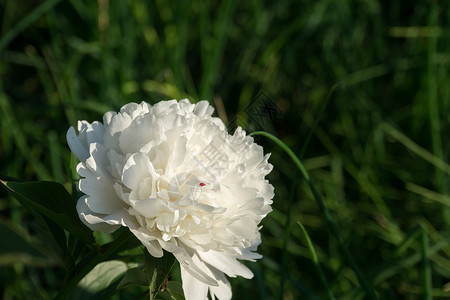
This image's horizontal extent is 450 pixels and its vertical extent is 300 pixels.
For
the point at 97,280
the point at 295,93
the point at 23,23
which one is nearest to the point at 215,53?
the point at 295,93

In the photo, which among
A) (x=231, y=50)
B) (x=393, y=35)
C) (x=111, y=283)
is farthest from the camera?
(x=231, y=50)

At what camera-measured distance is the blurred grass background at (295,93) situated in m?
1.15

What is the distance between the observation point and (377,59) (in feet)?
4.89

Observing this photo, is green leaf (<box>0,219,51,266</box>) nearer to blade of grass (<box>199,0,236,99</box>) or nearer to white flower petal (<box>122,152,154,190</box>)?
white flower petal (<box>122,152,154,190</box>)

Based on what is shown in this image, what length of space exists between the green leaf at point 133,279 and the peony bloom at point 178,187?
0.06 metres

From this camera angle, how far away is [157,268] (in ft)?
1.66

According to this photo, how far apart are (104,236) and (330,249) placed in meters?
0.52

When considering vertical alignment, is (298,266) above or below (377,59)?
below

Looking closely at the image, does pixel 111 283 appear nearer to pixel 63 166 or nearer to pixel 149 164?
pixel 149 164

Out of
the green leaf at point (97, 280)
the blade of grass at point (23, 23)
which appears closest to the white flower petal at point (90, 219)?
the green leaf at point (97, 280)

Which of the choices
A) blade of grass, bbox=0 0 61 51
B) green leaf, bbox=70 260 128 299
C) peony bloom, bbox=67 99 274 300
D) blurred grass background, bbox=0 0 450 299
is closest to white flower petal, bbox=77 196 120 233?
peony bloom, bbox=67 99 274 300

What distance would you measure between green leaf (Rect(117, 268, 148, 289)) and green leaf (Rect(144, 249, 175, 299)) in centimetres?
4

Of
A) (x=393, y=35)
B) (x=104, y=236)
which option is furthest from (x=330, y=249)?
(x=393, y=35)

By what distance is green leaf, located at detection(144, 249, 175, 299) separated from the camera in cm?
49
